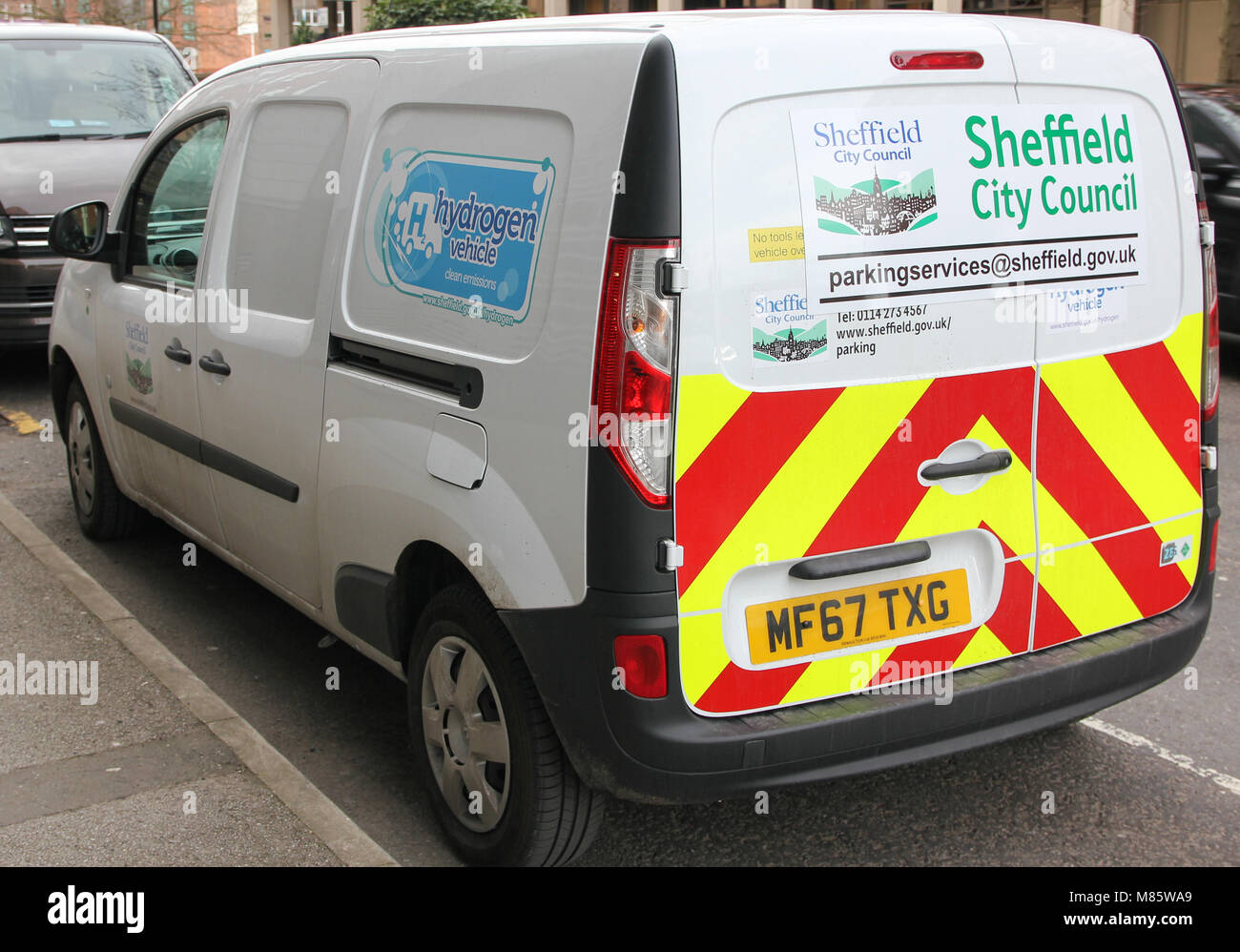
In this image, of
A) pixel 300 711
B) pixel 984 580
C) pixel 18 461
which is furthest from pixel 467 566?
pixel 18 461

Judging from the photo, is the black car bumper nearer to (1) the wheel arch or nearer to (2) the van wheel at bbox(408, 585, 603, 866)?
(1) the wheel arch

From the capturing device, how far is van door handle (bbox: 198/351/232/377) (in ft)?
14.1

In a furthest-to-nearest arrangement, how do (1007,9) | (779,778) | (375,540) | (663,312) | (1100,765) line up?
(1007,9) → (1100,765) → (375,540) → (779,778) → (663,312)

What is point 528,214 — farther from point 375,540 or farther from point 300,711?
point 300,711

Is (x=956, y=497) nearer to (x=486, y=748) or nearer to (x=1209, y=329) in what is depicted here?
(x=1209, y=329)

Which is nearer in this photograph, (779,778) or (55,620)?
(779,778)

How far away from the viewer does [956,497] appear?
10.2 feet

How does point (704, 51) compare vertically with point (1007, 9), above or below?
below

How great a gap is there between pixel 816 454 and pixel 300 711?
7.14 feet

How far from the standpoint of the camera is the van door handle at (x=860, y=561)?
9.68ft

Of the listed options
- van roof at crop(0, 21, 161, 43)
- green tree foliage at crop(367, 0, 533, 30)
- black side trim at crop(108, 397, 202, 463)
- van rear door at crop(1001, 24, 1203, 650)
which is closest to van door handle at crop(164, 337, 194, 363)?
black side trim at crop(108, 397, 202, 463)

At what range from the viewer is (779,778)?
9.67 ft

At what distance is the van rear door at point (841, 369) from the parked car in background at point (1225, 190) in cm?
678

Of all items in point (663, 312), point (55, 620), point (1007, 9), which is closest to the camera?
point (663, 312)
